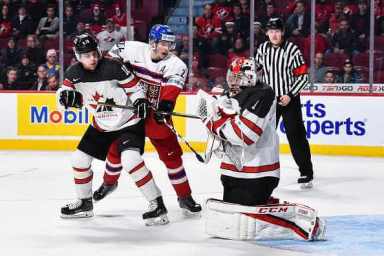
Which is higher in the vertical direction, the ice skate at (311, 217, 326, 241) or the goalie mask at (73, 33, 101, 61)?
the goalie mask at (73, 33, 101, 61)

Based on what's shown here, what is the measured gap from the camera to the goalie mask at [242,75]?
4.05 m

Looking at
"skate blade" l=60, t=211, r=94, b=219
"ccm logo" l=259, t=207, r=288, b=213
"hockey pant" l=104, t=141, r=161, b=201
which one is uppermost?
"hockey pant" l=104, t=141, r=161, b=201

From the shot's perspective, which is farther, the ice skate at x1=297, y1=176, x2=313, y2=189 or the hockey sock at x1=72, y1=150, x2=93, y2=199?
the ice skate at x1=297, y1=176, x2=313, y2=189

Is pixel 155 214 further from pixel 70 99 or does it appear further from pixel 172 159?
pixel 70 99

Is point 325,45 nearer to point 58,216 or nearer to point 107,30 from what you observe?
point 107,30

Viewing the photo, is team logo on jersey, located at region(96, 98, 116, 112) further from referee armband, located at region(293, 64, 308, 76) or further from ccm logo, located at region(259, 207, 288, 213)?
referee armband, located at region(293, 64, 308, 76)

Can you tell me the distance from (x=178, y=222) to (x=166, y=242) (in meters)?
0.52

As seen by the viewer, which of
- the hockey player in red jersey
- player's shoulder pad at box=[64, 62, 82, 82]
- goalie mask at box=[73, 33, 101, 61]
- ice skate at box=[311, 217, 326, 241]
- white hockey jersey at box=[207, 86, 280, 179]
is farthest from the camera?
the hockey player in red jersey

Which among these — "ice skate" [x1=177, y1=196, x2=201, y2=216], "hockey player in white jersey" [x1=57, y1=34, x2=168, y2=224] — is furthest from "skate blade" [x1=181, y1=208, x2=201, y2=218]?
"hockey player in white jersey" [x1=57, y1=34, x2=168, y2=224]

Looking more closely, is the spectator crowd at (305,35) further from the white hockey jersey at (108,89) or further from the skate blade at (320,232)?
the skate blade at (320,232)

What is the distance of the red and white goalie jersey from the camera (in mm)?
4785

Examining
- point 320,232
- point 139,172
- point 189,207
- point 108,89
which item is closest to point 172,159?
point 189,207

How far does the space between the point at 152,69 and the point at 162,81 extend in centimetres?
9

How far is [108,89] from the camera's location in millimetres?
4613
